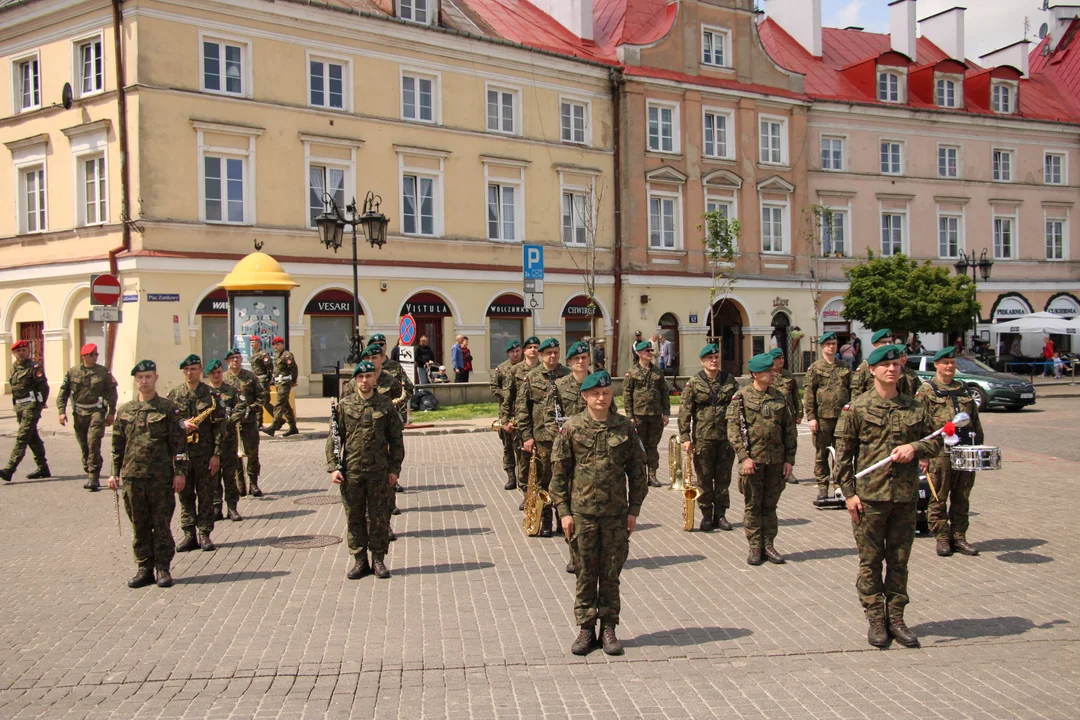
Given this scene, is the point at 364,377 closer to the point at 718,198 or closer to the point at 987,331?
the point at 718,198

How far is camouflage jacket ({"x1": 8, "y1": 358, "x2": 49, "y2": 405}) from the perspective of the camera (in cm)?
→ 1418

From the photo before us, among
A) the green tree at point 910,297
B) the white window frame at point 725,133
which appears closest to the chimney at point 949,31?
the white window frame at point 725,133

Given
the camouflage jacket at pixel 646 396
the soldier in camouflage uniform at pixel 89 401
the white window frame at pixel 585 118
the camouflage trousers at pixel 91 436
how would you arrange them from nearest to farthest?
the camouflage jacket at pixel 646 396 → the camouflage trousers at pixel 91 436 → the soldier in camouflage uniform at pixel 89 401 → the white window frame at pixel 585 118

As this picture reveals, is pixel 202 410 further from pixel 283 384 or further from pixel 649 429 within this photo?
pixel 283 384

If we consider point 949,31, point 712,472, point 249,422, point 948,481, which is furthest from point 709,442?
point 949,31

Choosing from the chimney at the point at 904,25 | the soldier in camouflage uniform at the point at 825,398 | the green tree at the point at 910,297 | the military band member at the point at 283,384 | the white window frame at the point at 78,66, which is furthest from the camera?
the chimney at the point at 904,25

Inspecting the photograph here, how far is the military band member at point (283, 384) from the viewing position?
1948 cm

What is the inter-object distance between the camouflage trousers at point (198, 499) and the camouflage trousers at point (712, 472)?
198 inches

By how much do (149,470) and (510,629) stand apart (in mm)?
3641

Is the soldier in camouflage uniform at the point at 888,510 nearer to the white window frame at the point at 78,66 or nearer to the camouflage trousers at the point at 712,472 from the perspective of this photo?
the camouflage trousers at the point at 712,472

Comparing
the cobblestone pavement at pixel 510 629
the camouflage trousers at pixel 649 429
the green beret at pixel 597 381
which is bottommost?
the cobblestone pavement at pixel 510 629

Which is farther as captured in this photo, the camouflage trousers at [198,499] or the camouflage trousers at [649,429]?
the camouflage trousers at [649,429]

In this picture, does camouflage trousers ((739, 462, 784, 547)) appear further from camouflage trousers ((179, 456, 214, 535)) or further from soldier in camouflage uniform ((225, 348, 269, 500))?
soldier in camouflage uniform ((225, 348, 269, 500))

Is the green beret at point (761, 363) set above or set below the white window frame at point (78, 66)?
below
